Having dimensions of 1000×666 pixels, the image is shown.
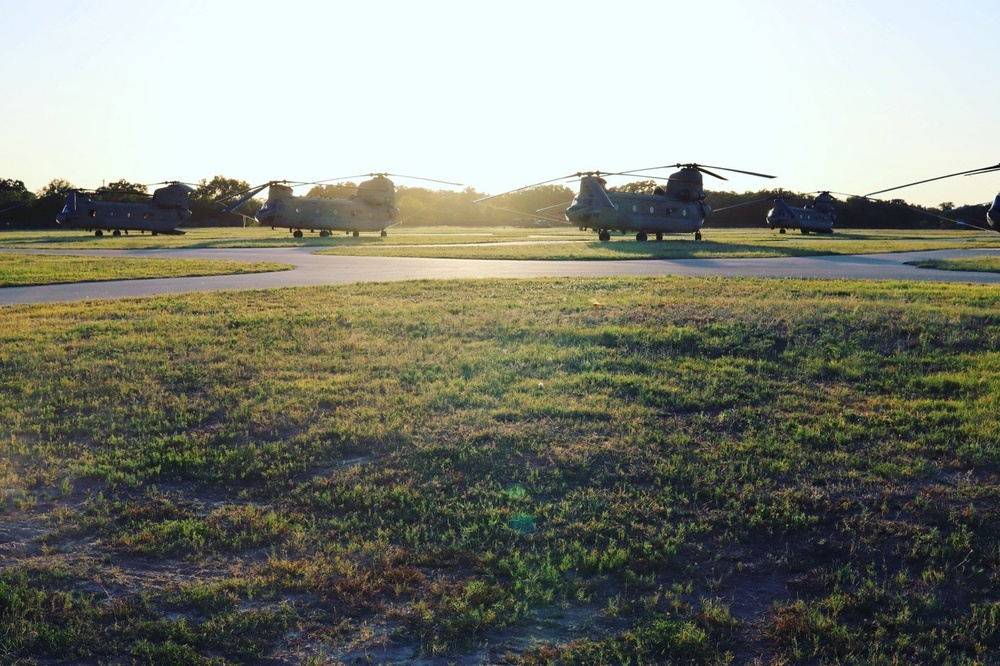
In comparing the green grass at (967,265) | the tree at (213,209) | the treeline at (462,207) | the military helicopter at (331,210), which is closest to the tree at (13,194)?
the treeline at (462,207)

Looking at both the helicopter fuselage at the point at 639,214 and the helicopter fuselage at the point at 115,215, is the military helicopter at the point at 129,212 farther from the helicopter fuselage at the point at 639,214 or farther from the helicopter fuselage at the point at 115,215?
the helicopter fuselage at the point at 639,214

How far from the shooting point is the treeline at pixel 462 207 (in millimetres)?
81062

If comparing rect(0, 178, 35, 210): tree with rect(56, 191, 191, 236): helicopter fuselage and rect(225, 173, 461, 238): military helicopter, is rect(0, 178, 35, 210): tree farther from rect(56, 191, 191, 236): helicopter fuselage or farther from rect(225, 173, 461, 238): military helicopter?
rect(225, 173, 461, 238): military helicopter

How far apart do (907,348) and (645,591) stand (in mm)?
6503

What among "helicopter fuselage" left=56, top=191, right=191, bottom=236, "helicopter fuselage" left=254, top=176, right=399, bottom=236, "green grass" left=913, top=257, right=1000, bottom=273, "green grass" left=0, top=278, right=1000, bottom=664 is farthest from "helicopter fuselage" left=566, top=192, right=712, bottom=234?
"helicopter fuselage" left=56, top=191, right=191, bottom=236

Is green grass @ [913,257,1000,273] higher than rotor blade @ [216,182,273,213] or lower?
lower

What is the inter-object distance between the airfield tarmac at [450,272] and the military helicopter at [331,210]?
20.8 metres

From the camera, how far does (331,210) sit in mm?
49094

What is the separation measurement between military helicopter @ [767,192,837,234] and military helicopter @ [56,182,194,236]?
43131 millimetres

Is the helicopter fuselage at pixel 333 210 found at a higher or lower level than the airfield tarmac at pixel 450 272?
higher


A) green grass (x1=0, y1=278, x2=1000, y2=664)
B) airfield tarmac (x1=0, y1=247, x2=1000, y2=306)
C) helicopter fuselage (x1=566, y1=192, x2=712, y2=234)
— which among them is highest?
helicopter fuselage (x1=566, y1=192, x2=712, y2=234)

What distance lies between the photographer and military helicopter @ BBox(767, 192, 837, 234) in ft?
200

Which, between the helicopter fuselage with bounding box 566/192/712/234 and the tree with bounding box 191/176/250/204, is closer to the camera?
the helicopter fuselage with bounding box 566/192/712/234

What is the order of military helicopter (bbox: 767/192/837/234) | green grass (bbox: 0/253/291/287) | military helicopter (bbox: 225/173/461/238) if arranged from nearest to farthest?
green grass (bbox: 0/253/291/287), military helicopter (bbox: 225/173/461/238), military helicopter (bbox: 767/192/837/234)
